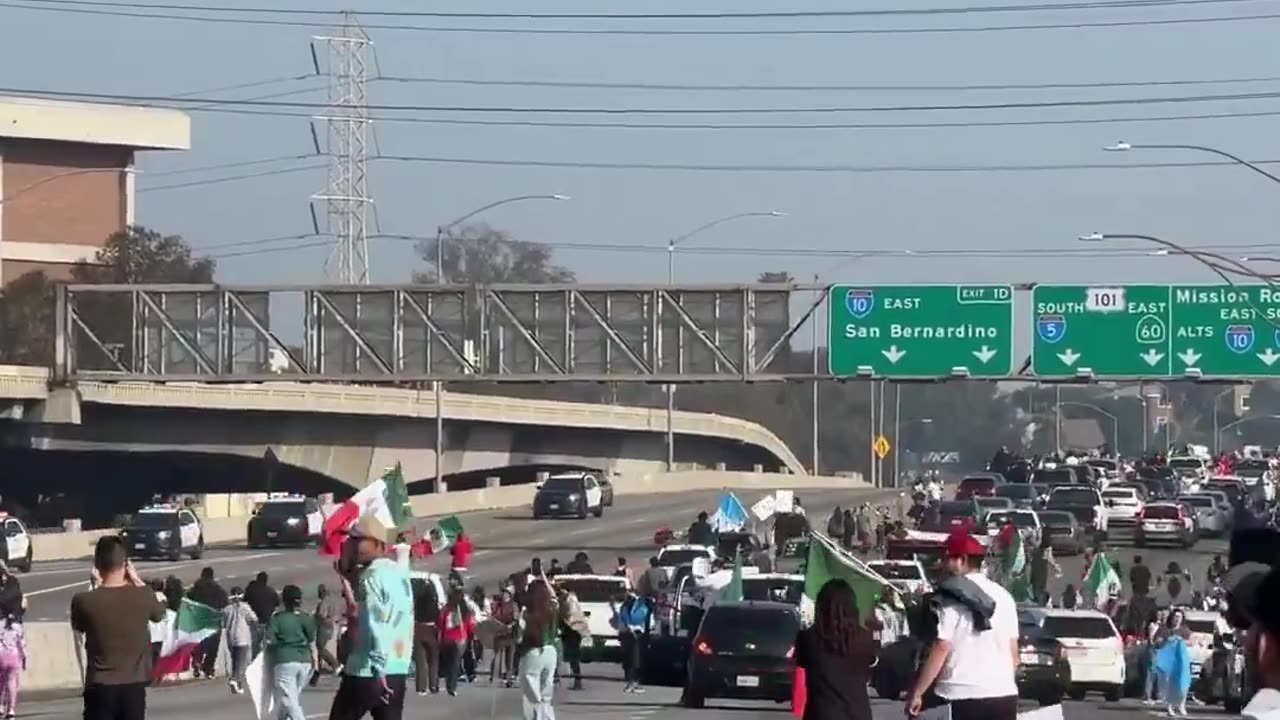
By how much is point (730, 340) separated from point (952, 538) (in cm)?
4225

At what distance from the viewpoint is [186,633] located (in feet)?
107

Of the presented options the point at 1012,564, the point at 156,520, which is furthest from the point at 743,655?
the point at 156,520

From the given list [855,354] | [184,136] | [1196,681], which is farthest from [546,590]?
[184,136]

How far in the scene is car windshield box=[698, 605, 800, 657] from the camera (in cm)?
2756

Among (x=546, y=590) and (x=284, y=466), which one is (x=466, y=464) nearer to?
(x=284, y=466)

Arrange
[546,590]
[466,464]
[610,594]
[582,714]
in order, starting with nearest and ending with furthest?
[546,590], [582,714], [610,594], [466,464]

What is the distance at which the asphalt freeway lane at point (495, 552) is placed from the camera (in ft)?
174

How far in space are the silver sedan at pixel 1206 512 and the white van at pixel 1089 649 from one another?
34.6 meters

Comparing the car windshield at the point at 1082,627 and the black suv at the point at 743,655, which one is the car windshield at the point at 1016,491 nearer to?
the car windshield at the point at 1082,627

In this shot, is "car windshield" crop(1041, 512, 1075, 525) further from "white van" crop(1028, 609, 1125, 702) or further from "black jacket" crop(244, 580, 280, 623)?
"black jacket" crop(244, 580, 280, 623)

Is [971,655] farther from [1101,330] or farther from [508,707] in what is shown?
[1101,330]

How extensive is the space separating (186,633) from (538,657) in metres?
12.6

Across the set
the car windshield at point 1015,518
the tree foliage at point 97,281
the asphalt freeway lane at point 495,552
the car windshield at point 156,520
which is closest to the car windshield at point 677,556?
the asphalt freeway lane at point 495,552

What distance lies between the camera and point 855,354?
53.4 metres
